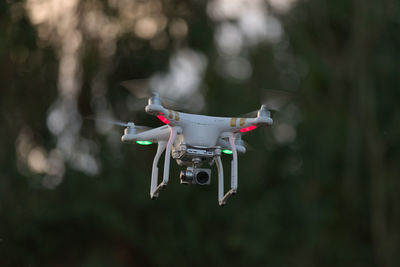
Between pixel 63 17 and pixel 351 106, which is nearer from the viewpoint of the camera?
pixel 63 17

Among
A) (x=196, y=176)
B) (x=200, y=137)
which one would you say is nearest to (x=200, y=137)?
(x=200, y=137)

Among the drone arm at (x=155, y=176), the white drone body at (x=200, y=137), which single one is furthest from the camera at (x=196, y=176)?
the drone arm at (x=155, y=176)

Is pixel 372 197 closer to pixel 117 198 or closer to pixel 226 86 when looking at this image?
pixel 226 86

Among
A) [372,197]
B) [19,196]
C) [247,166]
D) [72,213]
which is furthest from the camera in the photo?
[372,197]

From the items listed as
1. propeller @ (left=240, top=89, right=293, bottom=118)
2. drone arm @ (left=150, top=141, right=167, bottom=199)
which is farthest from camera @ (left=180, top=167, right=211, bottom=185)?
propeller @ (left=240, top=89, right=293, bottom=118)

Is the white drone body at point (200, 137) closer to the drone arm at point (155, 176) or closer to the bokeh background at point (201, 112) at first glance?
the drone arm at point (155, 176)

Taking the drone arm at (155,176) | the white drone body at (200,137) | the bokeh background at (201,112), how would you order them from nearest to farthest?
the drone arm at (155,176) < the white drone body at (200,137) < the bokeh background at (201,112)

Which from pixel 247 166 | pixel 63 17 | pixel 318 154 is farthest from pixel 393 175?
pixel 63 17

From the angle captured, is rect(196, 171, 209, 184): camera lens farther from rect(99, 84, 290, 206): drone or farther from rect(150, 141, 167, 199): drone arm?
rect(150, 141, 167, 199): drone arm
